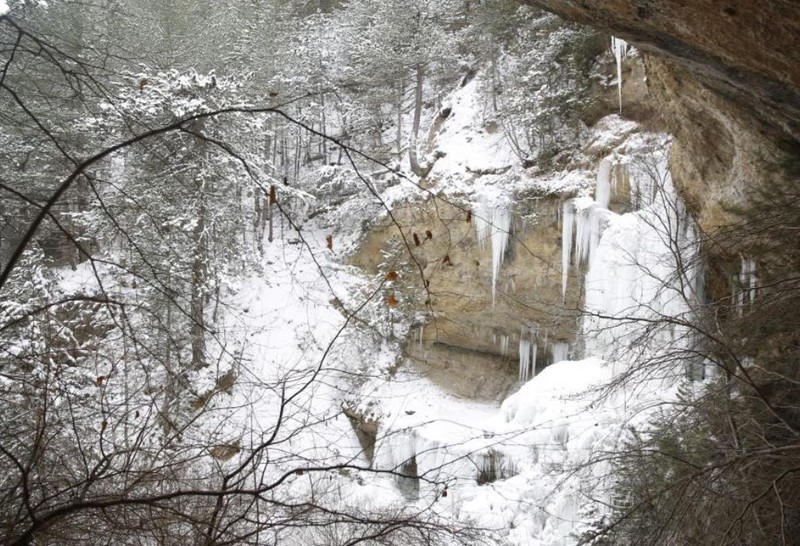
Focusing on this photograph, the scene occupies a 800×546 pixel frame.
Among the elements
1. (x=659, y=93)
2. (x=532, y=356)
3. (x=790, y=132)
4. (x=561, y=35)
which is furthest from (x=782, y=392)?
(x=561, y=35)

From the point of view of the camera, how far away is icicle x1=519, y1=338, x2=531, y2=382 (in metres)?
11.4

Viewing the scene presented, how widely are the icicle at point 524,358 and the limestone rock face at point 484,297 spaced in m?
0.05

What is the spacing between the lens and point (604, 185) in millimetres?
10250

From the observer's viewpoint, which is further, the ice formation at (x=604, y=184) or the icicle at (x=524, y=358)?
the icicle at (x=524, y=358)

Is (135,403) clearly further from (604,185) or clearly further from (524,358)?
(524,358)

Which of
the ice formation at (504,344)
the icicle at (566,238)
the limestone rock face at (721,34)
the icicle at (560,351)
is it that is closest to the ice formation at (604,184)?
the icicle at (566,238)

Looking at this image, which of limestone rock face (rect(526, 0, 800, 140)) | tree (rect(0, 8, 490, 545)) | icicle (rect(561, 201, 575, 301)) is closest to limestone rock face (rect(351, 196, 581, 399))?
icicle (rect(561, 201, 575, 301))

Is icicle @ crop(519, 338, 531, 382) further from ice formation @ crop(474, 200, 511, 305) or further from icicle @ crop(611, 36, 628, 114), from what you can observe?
icicle @ crop(611, 36, 628, 114)

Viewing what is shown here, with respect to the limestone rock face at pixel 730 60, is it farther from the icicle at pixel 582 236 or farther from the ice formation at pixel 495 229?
the ice formation at pixel 495 229

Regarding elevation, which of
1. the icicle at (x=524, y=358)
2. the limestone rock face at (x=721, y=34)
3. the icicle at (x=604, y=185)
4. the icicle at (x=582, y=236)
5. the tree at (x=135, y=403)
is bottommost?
the icicle at (x=524, y=358)

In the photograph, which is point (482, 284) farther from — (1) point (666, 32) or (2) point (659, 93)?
(1) point (666, 32)

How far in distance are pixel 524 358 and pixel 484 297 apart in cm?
153

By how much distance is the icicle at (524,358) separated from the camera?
37.4 feet

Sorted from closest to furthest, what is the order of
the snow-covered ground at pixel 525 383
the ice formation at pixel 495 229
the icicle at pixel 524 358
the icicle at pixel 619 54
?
the snow-covered ground at pixel 525 383, the icicle at pixel 619 54, the ice formation at pixel 495 229, the icicle at pixel 524 358
